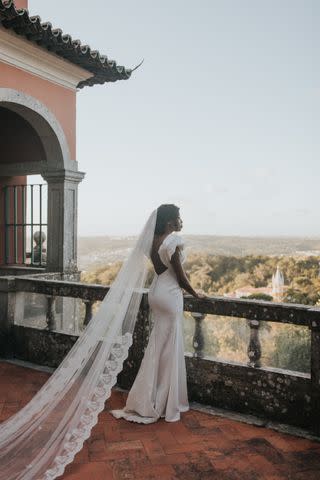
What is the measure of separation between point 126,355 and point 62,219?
3.59m

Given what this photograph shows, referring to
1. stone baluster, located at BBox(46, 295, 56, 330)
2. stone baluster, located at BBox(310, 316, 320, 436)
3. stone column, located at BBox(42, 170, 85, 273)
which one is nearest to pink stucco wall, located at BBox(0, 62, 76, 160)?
stone column, located at BBox(42, 170, 85, 273)

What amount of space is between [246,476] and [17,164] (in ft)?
20.2

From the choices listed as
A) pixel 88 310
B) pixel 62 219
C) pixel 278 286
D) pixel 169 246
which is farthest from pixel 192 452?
pixel 278 286

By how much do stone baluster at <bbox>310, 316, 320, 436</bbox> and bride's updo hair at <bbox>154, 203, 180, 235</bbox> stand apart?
1.42 m

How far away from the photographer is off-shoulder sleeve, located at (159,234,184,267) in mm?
3510

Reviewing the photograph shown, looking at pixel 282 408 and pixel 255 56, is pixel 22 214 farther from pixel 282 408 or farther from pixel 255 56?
pixel 255 56

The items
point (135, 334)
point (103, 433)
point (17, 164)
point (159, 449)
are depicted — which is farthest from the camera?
point (17, 164)

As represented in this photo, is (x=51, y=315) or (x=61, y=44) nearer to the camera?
(x=51, y=315)

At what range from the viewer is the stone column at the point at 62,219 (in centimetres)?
Result: 664

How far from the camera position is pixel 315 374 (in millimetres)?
3318

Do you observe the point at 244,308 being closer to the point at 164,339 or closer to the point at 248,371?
the point at 248,371

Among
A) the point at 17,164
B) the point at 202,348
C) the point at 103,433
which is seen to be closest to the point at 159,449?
the point at 103,433

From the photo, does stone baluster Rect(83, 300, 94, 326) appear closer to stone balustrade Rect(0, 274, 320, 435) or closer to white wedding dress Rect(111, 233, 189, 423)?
stone balustrade Rect(0, 274, 320, 435)

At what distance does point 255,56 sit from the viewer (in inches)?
959
